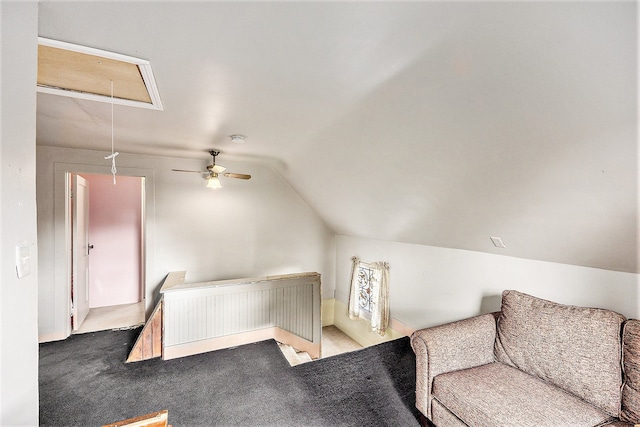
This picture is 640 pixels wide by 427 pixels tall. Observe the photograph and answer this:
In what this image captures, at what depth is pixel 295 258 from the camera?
15.3 ft

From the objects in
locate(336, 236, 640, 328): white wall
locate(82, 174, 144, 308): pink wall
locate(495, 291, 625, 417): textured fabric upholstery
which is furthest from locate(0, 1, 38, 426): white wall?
locate(82, 174, 144, 308): pink wall

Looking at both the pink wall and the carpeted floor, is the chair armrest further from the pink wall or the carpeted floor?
the pink wall

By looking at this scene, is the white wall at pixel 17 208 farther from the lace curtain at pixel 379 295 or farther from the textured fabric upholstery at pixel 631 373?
the lace curtain at pixel 379 295

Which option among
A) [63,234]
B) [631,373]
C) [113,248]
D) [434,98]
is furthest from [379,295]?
[113,248]

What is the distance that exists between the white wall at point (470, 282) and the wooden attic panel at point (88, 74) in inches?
123

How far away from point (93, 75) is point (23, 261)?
124 cm

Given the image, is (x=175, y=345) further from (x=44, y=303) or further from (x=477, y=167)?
(x=477, y=167)

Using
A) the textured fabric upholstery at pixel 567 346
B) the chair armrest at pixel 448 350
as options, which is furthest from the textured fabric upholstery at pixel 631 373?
the chair armrest at pixel 448 350

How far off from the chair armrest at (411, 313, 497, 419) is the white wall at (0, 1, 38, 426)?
193 centimetres

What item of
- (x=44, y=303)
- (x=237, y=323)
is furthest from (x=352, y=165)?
(x=44, y=303)

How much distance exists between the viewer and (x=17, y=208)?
885 mm

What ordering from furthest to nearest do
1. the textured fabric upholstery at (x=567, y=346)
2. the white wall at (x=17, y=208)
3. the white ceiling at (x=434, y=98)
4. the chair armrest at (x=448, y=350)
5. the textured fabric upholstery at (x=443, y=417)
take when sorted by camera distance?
the chair armrest at (x=448, y=350)
the textured fabric upholstery at (x=443, y=417)
the textured fabric upholstery at (x=567, y=346)
the white ceiling at (x=434, y=98)
the white wall at (x=17, y=208)

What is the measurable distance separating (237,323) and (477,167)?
2.79 m

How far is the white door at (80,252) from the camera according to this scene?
3.46 metres
